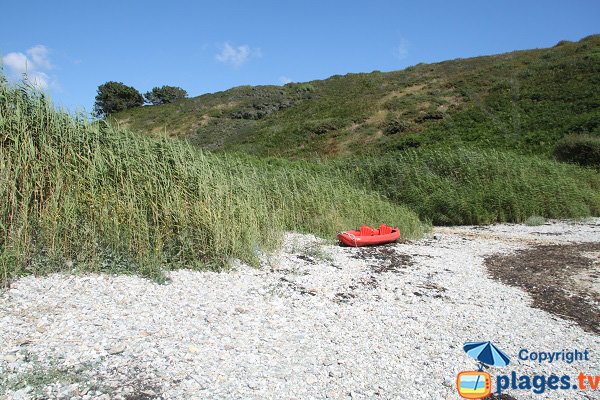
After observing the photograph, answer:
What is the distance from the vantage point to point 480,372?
3.50m

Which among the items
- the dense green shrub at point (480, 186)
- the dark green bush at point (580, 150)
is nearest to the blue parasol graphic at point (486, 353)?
the dense green shrub at point (480, 186)

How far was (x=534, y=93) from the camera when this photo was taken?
27219mm

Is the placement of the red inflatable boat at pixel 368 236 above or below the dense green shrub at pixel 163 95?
below

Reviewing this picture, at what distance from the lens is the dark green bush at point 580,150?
656 inches

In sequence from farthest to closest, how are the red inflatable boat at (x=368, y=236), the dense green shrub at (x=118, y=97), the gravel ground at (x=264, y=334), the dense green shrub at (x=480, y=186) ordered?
the dense green shrub at (x=118, y=97)
the dense green shrub at (x=480, y=186)
the red inflatable boat at (x=368, y=236)
the gravel ground at (x=264, y=334)

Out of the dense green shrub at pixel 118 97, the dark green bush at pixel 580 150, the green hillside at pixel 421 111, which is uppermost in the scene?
the dense green shrub at pixel 118 97

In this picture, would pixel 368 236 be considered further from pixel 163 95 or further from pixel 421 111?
pixel 163 95

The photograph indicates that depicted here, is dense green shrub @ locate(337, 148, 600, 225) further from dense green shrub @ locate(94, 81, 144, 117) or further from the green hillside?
dense green shrub @ locate(94, 81, 144, 117)

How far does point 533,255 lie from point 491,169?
6.41 metres

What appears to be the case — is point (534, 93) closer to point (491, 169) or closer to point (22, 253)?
point (491, 169)

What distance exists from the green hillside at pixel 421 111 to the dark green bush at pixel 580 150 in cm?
116
